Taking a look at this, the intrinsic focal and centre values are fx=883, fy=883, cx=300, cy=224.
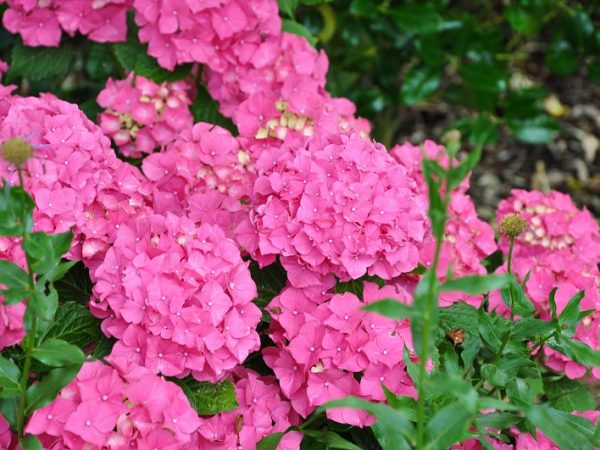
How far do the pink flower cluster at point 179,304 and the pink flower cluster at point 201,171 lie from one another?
11.4 inches

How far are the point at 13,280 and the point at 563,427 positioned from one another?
1025 millimetres

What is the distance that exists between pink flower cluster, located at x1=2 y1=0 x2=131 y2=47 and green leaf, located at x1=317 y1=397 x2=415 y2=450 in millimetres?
1408

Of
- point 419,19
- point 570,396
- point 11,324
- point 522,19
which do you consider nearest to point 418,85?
point 419,19

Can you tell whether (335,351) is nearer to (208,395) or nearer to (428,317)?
(208,395)

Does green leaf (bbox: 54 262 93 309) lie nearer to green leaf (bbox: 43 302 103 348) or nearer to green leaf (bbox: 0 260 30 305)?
green leaf (bbox: 43 302 103 348)

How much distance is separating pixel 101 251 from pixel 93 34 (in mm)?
798

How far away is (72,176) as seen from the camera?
1.85m

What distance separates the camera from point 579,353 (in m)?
1.67

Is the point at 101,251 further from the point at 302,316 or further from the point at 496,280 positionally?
the point at 496,280

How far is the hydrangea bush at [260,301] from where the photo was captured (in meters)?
1.55

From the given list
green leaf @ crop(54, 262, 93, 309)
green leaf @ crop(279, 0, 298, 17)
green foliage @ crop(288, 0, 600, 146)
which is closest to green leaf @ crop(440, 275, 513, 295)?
green leaf @ crop(54, 262, 93, 309)

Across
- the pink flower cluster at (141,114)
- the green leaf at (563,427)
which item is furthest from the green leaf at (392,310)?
the pink flower cluster at (141,114)

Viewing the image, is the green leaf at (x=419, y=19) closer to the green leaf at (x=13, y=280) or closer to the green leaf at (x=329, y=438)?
the green leaf at (x=329, y=438)

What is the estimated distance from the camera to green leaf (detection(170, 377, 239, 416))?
67.9 inches
